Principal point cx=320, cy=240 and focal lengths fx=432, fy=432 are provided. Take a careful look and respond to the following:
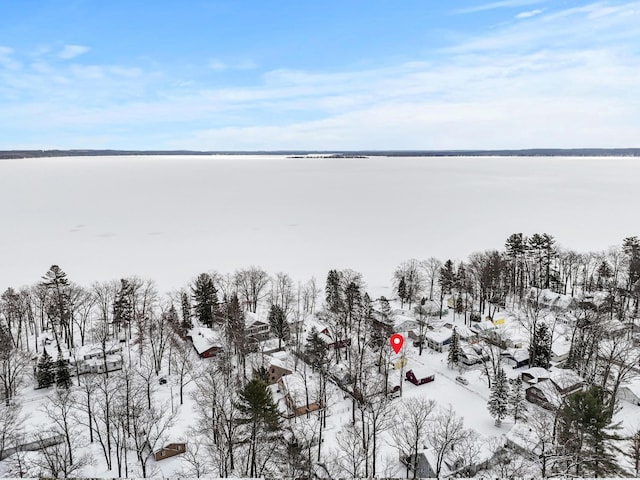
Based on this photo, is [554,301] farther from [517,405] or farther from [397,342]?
[517,405]

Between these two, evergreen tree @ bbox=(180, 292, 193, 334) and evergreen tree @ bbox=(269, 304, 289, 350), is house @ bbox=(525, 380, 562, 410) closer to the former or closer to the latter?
evergreen tree @ bbox=(269, 304, 289, 350)

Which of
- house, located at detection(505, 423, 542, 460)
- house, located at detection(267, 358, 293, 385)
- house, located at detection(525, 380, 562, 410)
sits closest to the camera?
house, located at detection(505, 423, 542, 460)

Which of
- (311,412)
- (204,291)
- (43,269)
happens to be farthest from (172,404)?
(43,269)

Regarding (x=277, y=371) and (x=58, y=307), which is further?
(x=58, y=307)

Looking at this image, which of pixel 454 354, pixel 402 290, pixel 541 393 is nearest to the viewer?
pixel 541 393

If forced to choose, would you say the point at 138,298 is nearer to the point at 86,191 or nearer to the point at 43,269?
the point at 43,269

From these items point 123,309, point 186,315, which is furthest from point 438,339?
point 123,309

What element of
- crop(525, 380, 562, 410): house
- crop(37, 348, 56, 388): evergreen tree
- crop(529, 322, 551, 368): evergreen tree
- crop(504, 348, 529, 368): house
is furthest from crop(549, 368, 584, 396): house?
crop(37, 348, 56, 388): evergreen tree
